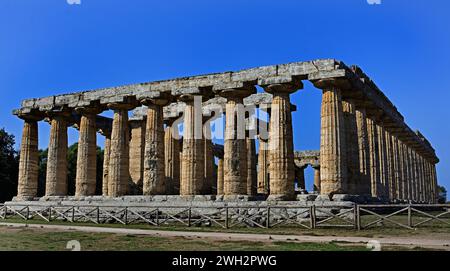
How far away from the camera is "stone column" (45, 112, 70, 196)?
38969mm

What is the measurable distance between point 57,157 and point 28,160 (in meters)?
3.48

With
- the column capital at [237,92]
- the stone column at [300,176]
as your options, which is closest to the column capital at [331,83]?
the column capital at [237,92]

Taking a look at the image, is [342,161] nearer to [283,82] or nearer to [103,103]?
[283,82]

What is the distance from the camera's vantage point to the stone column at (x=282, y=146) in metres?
29.1

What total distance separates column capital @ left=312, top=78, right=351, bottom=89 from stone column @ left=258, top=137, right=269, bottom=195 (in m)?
13.8

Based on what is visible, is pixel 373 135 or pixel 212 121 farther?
pixel 212 121

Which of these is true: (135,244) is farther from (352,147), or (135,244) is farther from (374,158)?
(374,158)

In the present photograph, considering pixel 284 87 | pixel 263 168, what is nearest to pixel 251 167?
pixel 263 168

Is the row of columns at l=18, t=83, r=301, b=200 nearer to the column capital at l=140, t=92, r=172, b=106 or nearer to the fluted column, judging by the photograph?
the column capital at l=140, t=92, r=172, b=106

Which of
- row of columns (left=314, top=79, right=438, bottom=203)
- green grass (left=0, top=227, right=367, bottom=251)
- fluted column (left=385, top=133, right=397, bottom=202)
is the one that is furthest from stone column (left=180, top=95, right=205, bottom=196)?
fluted column (left=385, top=133, right=397, bottom=202)

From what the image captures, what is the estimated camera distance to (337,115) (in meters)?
28.6

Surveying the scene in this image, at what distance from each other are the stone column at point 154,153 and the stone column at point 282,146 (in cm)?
896

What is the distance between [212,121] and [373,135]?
13554 mm
